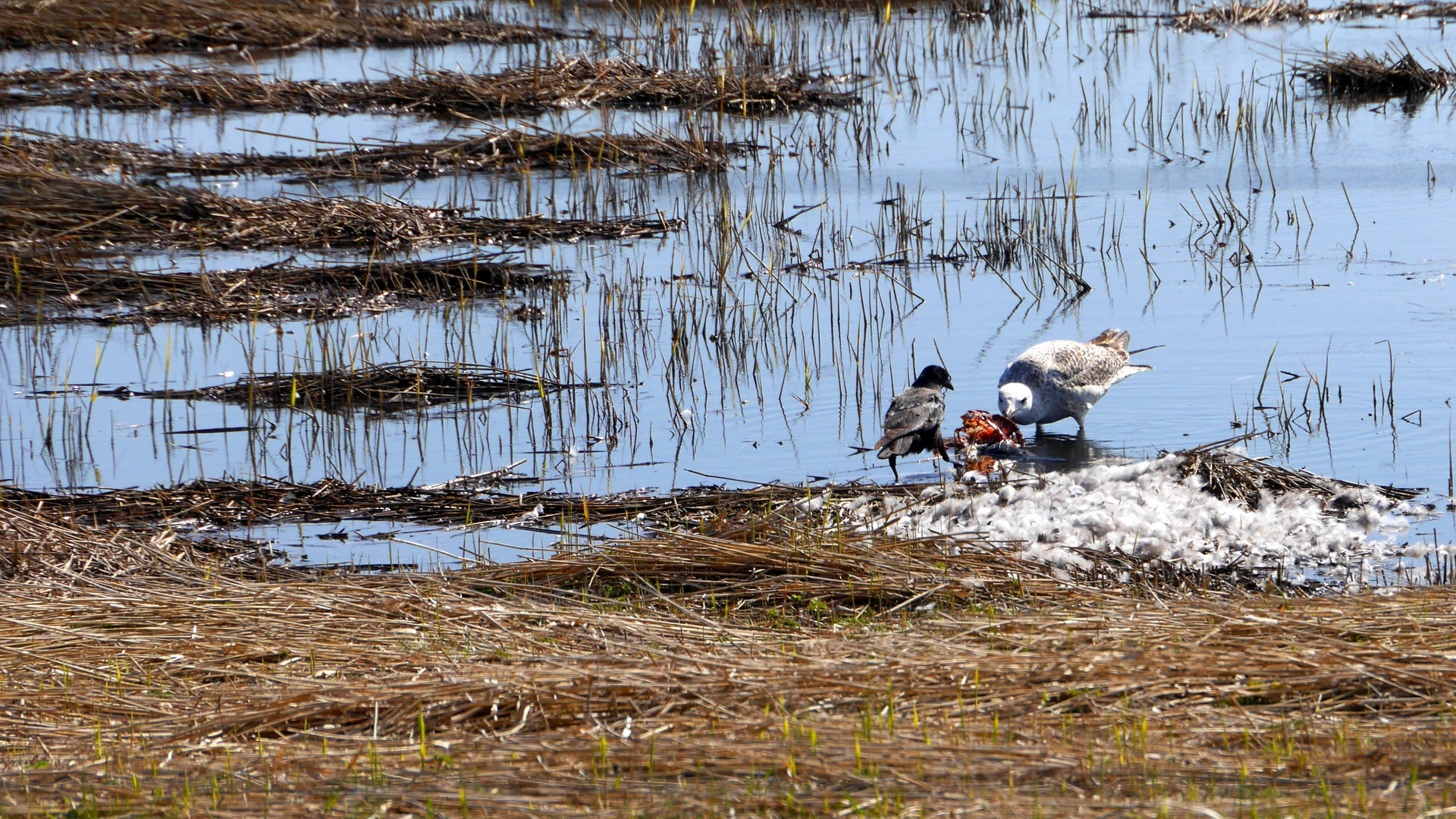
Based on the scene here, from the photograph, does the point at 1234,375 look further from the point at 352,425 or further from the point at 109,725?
the point at 109,725

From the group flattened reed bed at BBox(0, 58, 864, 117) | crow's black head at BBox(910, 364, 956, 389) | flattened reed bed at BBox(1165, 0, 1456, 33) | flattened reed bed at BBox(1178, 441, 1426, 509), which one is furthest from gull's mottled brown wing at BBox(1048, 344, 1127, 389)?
flattened reed bed at BBox(1165, 0, 1456, 33)

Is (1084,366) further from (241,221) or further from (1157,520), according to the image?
(241,221)

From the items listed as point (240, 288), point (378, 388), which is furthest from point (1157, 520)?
point (240, 288)

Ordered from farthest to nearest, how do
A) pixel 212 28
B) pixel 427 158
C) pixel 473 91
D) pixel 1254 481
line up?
pixel 212 28
pixel 473 91
pixel 427 158
pixel 1254 481

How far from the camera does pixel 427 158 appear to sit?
13688mm

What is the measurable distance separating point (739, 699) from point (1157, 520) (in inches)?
105

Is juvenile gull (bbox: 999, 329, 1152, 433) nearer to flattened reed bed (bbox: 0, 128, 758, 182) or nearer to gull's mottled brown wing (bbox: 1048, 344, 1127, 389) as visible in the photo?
gull's mottled brown wing (bbox: 1048, 344, 1127, 389)

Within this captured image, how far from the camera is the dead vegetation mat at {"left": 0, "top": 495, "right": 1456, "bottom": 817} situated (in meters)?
2.97

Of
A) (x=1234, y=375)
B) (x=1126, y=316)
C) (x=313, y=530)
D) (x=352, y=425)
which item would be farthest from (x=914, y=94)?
(x=313, y=530)

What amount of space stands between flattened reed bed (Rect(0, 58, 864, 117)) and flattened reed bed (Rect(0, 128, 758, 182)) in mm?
1060

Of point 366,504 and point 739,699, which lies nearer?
point 739,699

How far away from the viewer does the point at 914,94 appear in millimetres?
16344

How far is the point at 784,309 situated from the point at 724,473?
2.56 metres

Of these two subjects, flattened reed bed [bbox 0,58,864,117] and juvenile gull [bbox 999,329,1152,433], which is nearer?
juvenile gull [bbox 999,329,1152,433]
